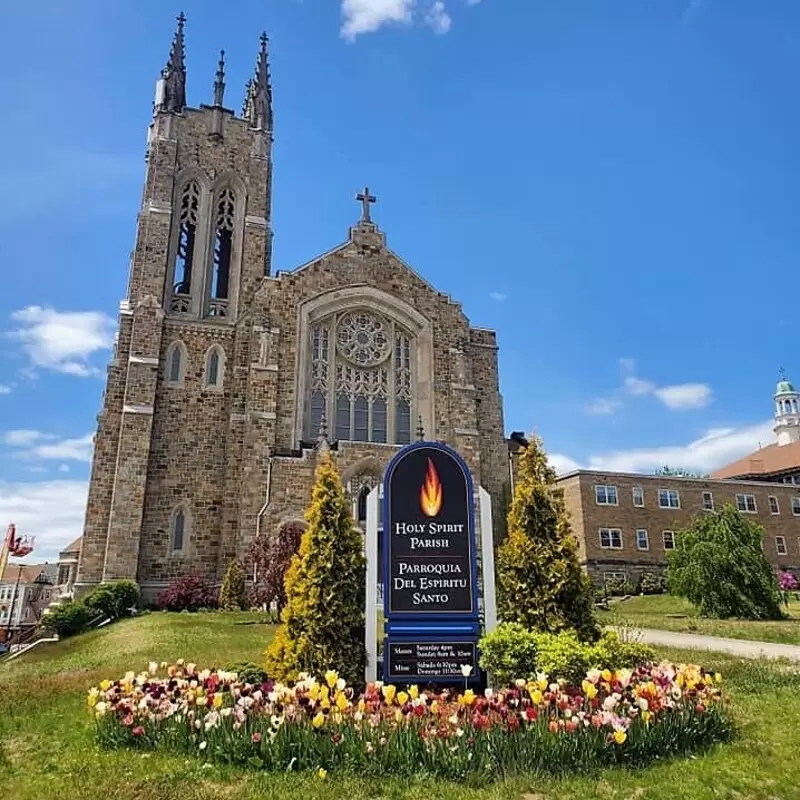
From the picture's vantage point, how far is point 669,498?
1645 inches

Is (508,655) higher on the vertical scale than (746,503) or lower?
lower

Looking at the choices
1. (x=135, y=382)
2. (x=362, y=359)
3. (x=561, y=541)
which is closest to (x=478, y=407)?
(x=362, y=359)

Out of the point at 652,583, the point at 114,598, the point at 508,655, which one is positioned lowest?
the point at 508,655

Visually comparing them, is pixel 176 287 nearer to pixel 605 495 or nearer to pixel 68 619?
pixel 68 619

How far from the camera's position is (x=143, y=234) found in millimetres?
33219

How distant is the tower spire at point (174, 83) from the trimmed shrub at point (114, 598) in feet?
79.9

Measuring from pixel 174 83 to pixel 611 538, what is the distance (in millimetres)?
35250

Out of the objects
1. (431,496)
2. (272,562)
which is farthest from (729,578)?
(431,496)

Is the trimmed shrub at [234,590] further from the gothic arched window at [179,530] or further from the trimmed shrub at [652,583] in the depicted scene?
the trimmed shrub at [652,583]

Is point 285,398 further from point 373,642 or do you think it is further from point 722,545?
point 373,642

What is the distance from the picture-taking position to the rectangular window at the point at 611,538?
39.4m

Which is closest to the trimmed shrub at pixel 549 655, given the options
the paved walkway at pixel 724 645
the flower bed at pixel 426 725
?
the flower bed at pixel 426 725

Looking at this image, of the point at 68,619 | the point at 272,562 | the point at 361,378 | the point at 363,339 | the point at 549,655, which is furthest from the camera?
the point at 363,339

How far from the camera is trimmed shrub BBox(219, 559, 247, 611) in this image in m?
26.4
